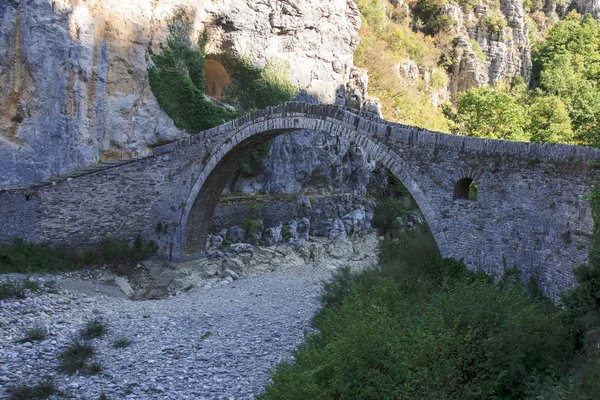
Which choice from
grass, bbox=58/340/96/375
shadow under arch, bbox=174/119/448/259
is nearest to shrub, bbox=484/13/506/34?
shadow under arch, bbox=174/119/448/259

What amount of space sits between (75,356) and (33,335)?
1.25m

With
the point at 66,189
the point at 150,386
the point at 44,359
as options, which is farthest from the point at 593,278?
the point at 66,189

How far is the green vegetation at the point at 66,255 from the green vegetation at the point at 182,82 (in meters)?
5.07

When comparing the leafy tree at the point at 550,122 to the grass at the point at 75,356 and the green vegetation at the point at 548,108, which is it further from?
the grass at the point at 75,356

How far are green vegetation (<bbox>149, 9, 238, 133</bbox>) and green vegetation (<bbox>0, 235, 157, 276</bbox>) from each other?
5.07 metres

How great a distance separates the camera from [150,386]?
26.7 feet

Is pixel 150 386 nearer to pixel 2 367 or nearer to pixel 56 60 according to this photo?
pixel 2 367

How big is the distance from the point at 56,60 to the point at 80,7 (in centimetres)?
189

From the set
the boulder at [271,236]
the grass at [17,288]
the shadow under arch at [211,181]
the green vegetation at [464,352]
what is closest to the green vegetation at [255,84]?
the boulder at [271,236]

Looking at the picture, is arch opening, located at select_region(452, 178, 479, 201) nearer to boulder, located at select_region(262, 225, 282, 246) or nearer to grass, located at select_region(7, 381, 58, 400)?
grass, located at select_region(7, 381, 58, 400)

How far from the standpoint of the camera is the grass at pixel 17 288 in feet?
36.0

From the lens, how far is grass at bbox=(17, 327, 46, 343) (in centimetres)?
949

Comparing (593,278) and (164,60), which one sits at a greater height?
(164,60)

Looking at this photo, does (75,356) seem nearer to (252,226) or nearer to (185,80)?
(252,226)
